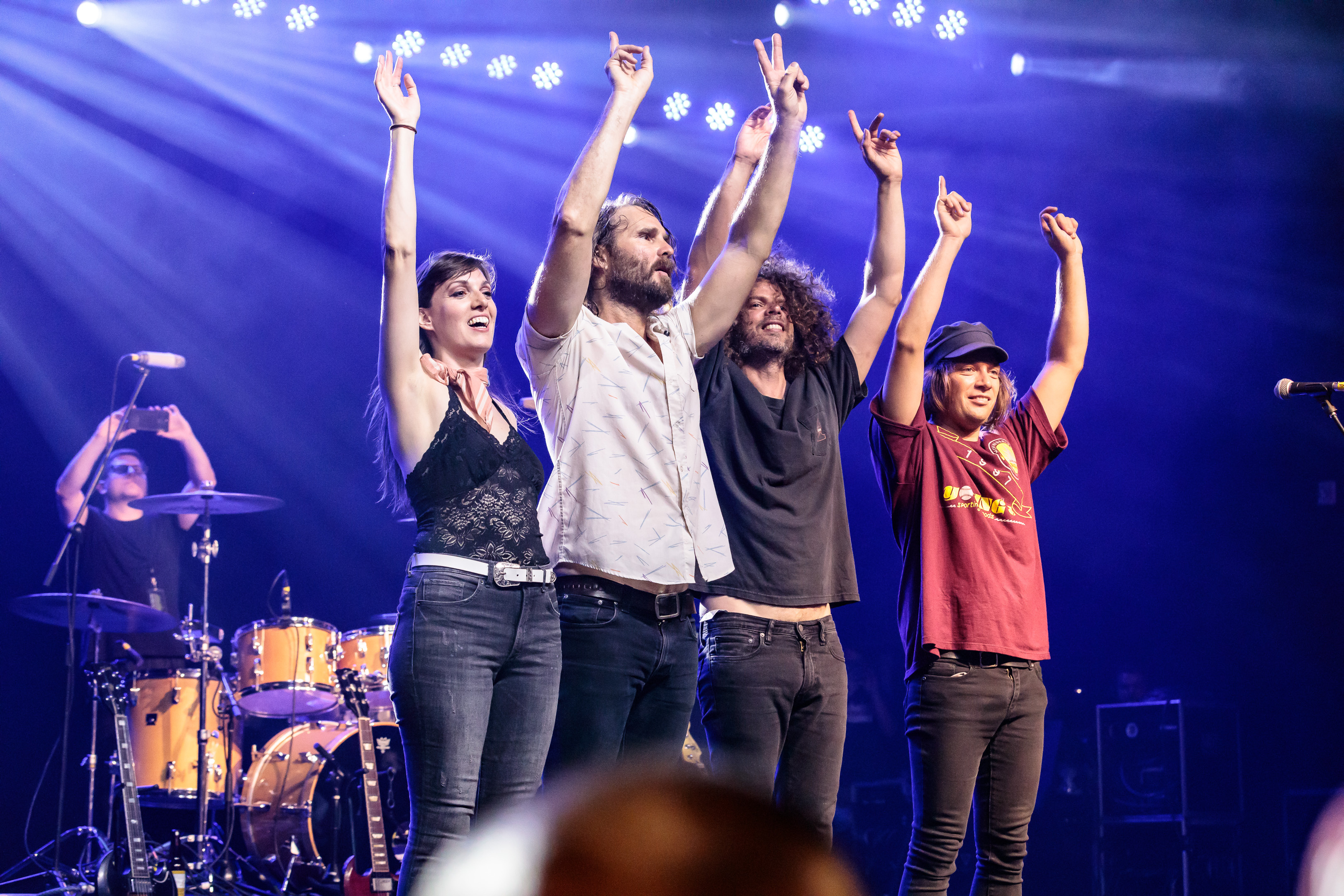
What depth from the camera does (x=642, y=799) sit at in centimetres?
46

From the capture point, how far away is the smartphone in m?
6.00

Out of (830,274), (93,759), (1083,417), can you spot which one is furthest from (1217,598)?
(93,759)

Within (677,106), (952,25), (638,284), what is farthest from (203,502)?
(952,25)

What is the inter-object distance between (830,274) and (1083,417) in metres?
1.82

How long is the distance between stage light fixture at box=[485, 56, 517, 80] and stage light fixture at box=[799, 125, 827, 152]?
183 cm

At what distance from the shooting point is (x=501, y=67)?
6996 millimetres

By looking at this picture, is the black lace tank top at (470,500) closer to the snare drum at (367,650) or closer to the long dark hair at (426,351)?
the long dark hair at (426,351)

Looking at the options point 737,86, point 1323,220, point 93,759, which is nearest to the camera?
point 93,759

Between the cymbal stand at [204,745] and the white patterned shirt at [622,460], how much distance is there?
379cm

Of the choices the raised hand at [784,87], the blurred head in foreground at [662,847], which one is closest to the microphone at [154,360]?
the raised hand at [784,87]

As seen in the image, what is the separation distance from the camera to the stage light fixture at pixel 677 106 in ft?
23.6

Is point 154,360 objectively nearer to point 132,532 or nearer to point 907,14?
point 132,532

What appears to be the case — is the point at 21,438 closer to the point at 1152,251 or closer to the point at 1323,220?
the point at 1152,251

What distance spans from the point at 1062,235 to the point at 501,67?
14.3ft
